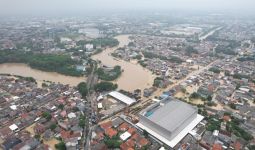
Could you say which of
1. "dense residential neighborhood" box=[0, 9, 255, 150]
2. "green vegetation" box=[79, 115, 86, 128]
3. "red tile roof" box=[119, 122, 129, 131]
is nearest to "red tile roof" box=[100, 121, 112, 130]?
"dense residential neighborhood" box=[0, 9, 255, 150]

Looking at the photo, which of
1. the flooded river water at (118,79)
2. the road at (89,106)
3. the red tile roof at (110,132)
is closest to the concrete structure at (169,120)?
the red tile roof at (110,132)

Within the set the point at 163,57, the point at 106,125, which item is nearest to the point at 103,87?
the point at 106,125

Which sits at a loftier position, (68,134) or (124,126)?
(124,126)

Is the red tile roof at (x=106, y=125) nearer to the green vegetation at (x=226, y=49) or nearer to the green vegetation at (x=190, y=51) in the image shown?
the green vegetation at (x=190, y=51)

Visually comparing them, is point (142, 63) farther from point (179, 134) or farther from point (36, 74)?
point (179, 134)

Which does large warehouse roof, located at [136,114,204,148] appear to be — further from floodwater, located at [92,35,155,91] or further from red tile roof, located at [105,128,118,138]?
floodwater, located at [92,35,155,91]

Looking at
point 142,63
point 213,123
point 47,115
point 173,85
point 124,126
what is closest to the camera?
point 124,126

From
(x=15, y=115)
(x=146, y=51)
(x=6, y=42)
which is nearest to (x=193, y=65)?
(x=146, y=51)

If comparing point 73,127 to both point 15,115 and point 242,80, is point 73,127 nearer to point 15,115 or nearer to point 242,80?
point 15,115
